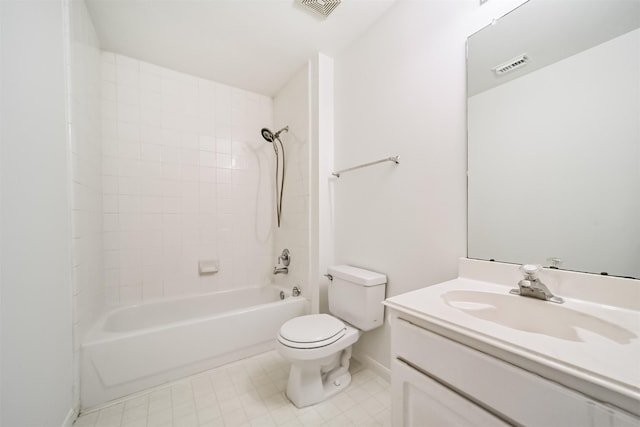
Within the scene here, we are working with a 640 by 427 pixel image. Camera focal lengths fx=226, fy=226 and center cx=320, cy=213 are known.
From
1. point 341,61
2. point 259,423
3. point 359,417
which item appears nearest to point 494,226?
point 359,417

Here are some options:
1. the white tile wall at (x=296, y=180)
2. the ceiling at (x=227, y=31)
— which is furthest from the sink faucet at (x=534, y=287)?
the ceiling at (x=227, y=31)

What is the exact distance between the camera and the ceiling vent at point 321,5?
136 cm

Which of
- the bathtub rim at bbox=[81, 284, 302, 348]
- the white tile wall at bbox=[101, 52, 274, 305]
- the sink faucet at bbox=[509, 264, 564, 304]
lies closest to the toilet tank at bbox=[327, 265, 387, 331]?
the bathtub rim at bbox=[81, 284, 302, 348]

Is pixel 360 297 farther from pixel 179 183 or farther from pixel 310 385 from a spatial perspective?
pixel 179 183

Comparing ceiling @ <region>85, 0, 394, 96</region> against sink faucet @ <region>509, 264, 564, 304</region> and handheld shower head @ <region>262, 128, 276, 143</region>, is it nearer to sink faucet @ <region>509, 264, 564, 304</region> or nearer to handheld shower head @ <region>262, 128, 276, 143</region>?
handheld shower head @ <region>262, 128, 276, 143</region>

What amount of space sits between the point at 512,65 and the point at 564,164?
0.48 metres

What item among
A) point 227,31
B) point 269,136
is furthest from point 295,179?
point 227,31

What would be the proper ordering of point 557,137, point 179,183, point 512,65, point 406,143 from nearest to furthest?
point 557,137 < point 512,65 < point 406,143 < point 179,183

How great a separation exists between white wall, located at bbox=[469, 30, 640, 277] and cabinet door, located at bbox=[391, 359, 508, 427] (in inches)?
24.3

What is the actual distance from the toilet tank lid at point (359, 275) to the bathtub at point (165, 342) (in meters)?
0.53

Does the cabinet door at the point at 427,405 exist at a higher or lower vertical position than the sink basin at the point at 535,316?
lower

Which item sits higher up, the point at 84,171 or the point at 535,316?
the point at 84,171

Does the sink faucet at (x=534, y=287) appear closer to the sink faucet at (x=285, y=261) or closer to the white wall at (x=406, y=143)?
the white wall at (x=406, y=143)

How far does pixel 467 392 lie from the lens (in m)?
0.58
